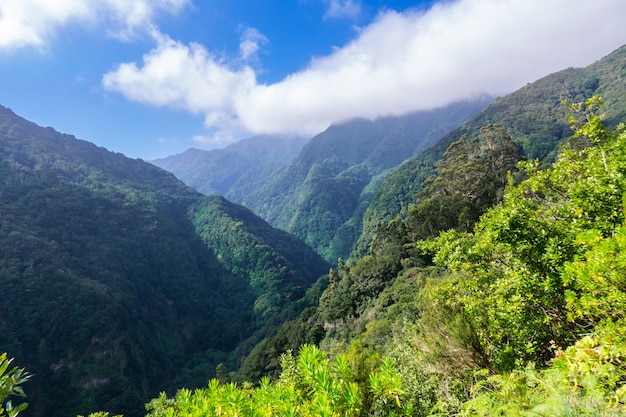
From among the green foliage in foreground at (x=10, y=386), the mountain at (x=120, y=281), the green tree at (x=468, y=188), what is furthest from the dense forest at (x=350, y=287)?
the mountain at (x=120, y=281)

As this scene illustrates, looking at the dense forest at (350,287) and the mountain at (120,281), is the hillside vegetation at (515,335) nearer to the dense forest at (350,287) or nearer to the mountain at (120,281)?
the dense forest at (350,287)

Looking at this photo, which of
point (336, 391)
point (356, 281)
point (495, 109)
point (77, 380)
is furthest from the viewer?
point (495, 109)

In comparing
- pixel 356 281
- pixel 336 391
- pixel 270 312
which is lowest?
pixel 270 312

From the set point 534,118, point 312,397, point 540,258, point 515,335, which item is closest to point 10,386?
point 312,397

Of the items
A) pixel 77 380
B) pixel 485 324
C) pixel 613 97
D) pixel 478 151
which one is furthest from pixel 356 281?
pixel 613 97

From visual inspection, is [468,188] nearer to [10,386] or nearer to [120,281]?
[10,386]

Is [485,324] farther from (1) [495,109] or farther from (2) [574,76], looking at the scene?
(2) [574,76]
